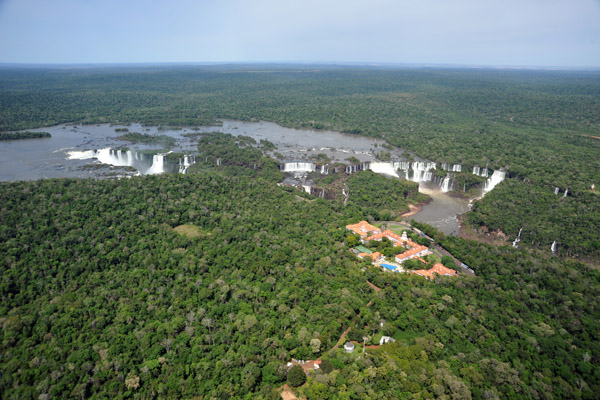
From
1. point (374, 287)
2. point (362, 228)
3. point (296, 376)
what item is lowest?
point (374, 287)

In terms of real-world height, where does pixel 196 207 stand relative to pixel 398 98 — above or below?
below

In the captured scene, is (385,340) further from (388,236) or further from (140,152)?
(140,152)

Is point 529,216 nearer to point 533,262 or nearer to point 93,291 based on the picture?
point 533,262

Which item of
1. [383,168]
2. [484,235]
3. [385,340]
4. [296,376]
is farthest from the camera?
[383,168]

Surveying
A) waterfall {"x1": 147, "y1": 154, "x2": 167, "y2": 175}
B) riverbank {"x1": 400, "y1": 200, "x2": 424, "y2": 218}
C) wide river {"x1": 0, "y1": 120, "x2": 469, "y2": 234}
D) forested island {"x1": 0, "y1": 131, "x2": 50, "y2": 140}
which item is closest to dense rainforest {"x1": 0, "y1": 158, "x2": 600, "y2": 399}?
riverbank {"x1": 400, "y1": 200, "x2": 424, "y2": 218}

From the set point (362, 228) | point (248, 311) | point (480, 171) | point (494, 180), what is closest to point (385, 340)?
point (248, 311)

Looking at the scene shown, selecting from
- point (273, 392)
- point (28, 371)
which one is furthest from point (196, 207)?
point (273, 392)

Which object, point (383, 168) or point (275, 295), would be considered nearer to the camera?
point (275, 295)

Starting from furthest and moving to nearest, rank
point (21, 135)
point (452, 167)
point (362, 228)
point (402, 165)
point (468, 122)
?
point (468, 122)
point (21, 135)
point (402, 165)
point (452, 167)
point (362, 228)
